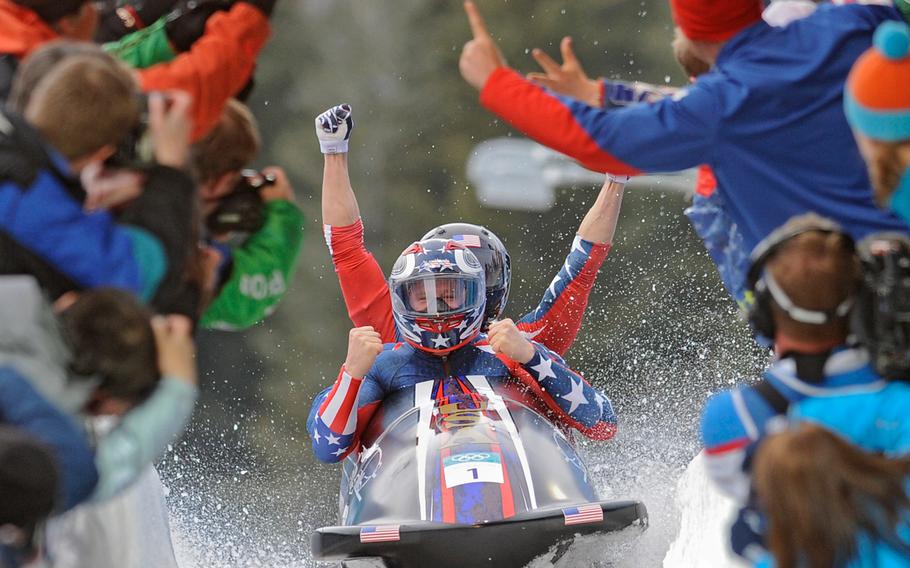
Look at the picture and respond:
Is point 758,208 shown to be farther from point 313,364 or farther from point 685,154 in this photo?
point 313,364

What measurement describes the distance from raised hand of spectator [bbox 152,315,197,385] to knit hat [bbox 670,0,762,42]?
4.91 feet

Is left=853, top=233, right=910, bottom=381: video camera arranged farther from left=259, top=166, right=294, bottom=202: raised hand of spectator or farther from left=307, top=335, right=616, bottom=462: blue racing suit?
left=307, top=335, right=616, bottom=462: blue racing suit

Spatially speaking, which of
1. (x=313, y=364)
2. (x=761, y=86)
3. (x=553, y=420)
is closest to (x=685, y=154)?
(x=761, y=86)

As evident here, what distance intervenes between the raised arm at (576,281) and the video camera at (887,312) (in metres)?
2.84

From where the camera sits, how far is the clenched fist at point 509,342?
17.1ft

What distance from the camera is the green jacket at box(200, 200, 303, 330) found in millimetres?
3743

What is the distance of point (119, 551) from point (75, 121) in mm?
1229

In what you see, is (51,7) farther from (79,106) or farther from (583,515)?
(583,515)

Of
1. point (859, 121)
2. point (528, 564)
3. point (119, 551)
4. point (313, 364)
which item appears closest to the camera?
point (859, 121)

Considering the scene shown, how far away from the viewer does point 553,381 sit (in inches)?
213

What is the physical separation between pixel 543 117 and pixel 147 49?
1068mm

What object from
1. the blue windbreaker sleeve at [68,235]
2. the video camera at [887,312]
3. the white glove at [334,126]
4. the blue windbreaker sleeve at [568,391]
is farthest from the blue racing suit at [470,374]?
the video camera at [887,312]

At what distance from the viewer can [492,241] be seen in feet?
20.2

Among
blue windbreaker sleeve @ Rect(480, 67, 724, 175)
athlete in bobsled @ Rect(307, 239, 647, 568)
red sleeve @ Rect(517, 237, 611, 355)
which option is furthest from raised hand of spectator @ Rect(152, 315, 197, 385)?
red sleeve @ Rect(517, 237, 611, 355)
